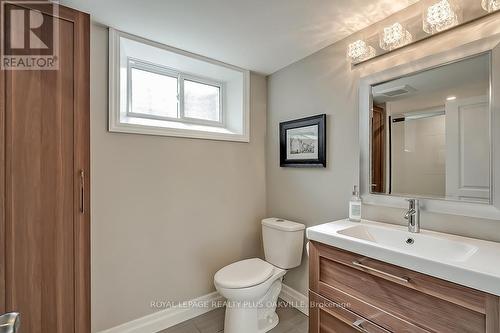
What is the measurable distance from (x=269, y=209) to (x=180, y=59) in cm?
162

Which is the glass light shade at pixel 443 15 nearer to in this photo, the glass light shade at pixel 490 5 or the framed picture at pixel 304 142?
the glass light shade at pixel 490 5

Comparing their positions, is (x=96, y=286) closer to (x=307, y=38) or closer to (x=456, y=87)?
(x=307, y=38)

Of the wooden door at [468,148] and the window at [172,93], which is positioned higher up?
the window at [172,93]

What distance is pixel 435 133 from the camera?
53.0 inches

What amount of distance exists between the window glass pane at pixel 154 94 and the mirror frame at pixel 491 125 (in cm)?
160

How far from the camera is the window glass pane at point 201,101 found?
230 centimetres

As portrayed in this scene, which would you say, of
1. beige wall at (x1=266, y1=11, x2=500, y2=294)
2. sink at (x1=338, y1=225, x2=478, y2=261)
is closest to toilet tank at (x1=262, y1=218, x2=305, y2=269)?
beige wall at (x1=266, y1=11, x2=500, y2=294)

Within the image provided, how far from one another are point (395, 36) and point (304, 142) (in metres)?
0.94

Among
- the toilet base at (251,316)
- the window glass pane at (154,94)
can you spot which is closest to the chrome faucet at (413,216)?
the toilet base at (251,316)

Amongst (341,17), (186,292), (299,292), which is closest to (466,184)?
(341,17)

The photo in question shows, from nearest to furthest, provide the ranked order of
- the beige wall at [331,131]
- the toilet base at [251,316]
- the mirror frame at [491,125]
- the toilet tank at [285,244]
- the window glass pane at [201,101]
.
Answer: the mirror frame at [491,125]
the beige wall at [331,131]
the toilet base at [251,316]
the toilet tank at [285,244]
the window glass pane at [201,101]

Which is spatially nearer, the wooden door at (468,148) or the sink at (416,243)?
the sink at (416,243)

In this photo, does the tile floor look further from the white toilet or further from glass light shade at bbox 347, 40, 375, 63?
glass light shade at bbox 347, 40, 375, 63

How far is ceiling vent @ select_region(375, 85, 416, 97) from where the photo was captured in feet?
4.77
